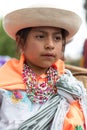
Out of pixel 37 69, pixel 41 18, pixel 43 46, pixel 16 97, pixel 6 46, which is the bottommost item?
pixel 6 46

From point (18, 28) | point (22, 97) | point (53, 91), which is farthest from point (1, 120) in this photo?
point (18, 28)

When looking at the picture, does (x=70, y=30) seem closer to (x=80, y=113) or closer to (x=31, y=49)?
(x=31, y=49)

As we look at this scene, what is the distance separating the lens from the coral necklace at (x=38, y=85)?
319 cm

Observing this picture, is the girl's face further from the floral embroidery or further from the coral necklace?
the floral embroidery

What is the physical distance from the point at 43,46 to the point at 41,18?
17cm

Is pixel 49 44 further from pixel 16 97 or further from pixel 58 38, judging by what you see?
pixel 16 97

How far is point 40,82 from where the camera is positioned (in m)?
3.25

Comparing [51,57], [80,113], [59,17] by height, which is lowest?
[80,113]

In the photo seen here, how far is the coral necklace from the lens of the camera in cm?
319

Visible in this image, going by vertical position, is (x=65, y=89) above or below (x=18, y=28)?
below

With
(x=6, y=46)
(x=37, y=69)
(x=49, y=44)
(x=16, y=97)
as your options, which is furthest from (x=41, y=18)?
(x=6, y=46)

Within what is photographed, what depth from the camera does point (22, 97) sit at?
3.16 m

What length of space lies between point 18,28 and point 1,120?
599mm

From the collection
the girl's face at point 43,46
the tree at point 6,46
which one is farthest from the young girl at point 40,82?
the tree at point 6,46
